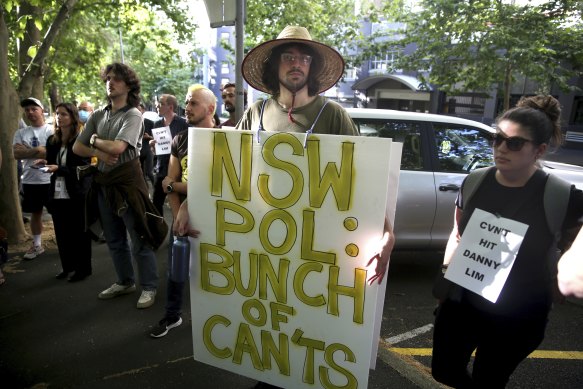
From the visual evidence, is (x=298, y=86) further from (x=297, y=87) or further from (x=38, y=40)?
(x=38, y=40)

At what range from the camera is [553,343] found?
2.87 metres

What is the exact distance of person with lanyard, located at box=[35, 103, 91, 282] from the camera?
11.6 feet

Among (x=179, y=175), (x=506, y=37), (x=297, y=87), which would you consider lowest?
(x=179, y=175)

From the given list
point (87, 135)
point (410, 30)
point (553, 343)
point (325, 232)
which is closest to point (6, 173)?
point (87, 135)

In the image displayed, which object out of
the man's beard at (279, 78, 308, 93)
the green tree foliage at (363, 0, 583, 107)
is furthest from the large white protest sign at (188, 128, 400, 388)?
the green tree foliage at (363, 0, 583, 107)

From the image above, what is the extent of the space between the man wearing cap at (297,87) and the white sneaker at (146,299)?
1.66m

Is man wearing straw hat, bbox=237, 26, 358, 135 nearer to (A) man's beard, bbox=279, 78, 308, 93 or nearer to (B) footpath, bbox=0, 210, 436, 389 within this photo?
(A) man's beard, bbox=279, 78, 308, 93

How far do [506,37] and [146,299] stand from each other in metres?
7.62

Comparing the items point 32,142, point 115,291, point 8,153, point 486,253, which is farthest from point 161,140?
point 486,253

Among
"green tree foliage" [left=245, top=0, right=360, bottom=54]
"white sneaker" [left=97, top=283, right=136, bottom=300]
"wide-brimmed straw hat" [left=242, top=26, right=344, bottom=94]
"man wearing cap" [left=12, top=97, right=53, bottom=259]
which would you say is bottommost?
"white sneaker" [left=97, top=283, right=136, bottom=300]

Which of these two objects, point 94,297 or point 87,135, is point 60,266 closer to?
point 94,297

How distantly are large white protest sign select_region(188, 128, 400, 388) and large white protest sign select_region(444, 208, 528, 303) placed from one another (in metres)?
0.42

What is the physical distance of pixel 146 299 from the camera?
10.6 feet

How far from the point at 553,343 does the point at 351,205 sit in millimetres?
2388
